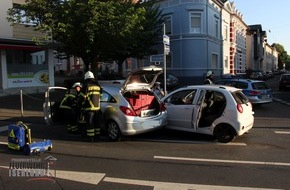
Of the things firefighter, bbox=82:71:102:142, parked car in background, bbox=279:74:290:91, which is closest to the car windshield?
firefighter, bbox=82:71:102:142

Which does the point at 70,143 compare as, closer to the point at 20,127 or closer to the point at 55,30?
the point at 20,127

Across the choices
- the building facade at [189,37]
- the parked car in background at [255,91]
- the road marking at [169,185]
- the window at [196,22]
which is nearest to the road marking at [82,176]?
the road marking at [169,185]

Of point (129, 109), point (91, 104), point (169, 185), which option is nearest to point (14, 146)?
point (91, 104)

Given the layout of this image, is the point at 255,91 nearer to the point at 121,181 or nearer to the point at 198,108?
the point at 198,108

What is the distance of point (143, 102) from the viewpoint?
10.8m

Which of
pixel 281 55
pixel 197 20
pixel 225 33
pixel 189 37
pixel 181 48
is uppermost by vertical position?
pixel 281 55

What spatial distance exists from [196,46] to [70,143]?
29646 millimetres

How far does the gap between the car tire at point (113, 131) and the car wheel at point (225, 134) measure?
2.64 m

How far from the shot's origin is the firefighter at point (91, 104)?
33.1ft

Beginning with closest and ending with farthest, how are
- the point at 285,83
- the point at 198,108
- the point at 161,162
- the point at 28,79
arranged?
the point at 161,162, the point at 198,108, the point at 28,79, the point at 285,83

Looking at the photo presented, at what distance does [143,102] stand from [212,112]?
1.94 metres

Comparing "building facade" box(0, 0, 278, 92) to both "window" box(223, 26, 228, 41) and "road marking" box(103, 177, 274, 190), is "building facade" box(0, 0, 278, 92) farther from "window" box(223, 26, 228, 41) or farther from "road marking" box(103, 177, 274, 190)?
"road marking" box(103, 177, 274, 190)

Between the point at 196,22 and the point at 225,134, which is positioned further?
the point at 196,22

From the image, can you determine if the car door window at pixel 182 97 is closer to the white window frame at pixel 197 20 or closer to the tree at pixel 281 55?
the white window frame at pixel 197 20
